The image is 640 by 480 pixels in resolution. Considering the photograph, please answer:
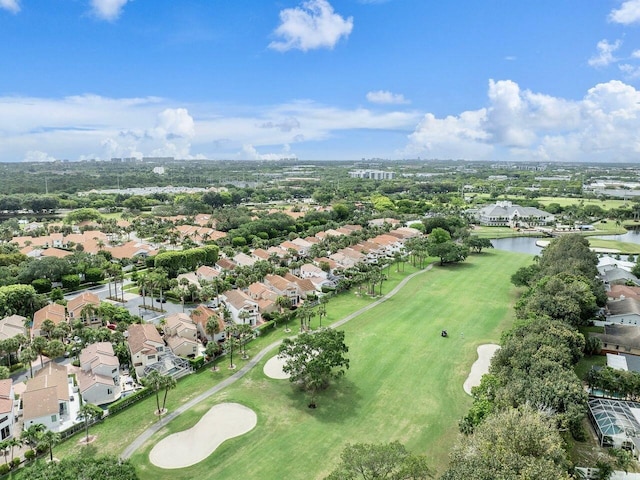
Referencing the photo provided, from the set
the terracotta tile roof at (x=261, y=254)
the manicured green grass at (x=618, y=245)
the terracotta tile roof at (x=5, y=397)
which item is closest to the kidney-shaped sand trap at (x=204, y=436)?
the terracotta tile roof at (x=5, y=397)

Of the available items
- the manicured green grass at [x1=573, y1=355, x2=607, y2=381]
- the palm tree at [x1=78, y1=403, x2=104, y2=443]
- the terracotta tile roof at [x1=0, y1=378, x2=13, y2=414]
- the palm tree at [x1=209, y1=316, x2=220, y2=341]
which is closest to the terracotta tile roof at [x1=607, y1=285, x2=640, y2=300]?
the manicured green grass at [x1=573, y1=355, x2=607, y2=381]

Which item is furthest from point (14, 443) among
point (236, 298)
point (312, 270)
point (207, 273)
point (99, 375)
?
point (312, 270)

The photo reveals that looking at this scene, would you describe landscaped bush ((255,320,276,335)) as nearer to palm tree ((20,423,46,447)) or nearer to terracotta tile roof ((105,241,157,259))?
palm tree ((20,423,46,447))

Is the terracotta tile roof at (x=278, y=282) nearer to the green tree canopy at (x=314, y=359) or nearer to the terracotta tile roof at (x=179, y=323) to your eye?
the terracotta tile roof at (x=179, y=323)

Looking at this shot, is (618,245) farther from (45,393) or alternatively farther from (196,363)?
(45,393)

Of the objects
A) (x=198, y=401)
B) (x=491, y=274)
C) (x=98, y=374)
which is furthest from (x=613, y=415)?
(x=491, y=274)
